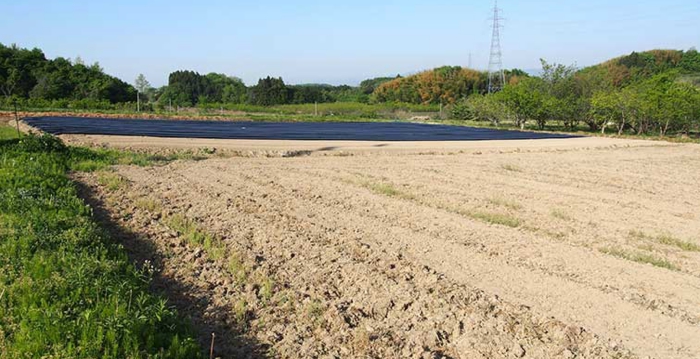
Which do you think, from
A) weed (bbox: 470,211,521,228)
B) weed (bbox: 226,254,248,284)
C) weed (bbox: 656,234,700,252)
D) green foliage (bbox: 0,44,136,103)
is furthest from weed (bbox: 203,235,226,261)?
green foliage (bbox: 0,44,136,103)

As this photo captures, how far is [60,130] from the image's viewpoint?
1894cm

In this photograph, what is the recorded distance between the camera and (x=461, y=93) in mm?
58781

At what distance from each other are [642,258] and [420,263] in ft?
8.17

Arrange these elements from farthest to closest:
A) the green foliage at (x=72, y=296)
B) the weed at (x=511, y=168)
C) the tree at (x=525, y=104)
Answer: the tree at (x=525, y=104)
the weed at (x=511, y=168)
the green foliage at (x=72, y=296)

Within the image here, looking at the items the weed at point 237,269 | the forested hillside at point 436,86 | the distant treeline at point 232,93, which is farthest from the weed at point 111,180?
the forested hillside at point 436,86

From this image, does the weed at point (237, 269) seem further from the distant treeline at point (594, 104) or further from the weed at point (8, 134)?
the distant treeline at point (594, 104)

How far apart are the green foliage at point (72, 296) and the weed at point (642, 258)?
15.4 feet

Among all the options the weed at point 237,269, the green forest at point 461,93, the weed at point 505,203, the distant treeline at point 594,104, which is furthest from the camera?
the green forest at point 461,93

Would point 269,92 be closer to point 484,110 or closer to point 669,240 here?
point 484,110

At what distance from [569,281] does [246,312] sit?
118 inches

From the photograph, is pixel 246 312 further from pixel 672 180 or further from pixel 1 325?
pixel 672 180

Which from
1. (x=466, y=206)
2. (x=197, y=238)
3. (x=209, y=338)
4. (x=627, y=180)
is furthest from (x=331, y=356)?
(x=627, y=180)

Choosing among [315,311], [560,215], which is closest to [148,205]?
[315,311]

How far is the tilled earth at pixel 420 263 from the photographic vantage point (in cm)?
382
